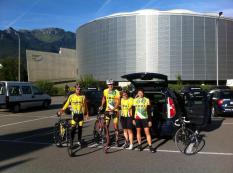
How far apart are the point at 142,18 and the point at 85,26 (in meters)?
22.1

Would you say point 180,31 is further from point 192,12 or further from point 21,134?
point 21,134

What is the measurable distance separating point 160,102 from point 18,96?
1444 centimetres

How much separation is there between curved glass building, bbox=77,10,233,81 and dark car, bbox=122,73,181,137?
89354 mm

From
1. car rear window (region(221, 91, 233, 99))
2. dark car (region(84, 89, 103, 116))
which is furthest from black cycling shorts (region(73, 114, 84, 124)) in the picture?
dark car (region(84, 89, 103, 116))

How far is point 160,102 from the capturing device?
11148mm

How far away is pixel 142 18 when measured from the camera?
338 ft

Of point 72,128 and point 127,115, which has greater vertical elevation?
point 127,115

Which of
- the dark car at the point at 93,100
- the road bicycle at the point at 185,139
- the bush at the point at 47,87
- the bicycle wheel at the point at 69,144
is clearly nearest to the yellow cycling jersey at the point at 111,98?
the bicycle wheel at the point at 69,144

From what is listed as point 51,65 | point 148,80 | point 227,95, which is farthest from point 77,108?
point 51,65

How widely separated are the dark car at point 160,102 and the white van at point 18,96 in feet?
43.9

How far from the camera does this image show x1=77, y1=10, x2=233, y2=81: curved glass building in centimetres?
10056

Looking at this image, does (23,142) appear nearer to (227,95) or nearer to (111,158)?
(111,158)

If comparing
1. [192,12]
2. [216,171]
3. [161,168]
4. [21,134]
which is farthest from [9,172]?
[192,12]

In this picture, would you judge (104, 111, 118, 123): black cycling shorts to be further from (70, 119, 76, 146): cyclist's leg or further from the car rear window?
the car rear window
